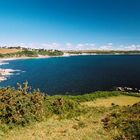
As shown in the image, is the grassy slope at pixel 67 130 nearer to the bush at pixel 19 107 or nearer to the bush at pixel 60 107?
the bush at pixel 19 107

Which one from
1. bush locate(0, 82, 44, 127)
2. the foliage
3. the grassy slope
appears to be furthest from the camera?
bush locate(0, 82, 44, 127)

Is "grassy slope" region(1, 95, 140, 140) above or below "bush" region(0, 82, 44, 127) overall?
below

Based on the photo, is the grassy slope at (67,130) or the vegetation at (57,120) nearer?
the grassy slope at (67,130)

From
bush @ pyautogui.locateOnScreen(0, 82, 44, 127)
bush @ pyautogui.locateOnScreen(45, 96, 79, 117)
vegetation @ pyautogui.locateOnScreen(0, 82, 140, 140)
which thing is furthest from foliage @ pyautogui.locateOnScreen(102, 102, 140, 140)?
bush @ pyautogui.locateOnScreen(0, 82, 44, 127)

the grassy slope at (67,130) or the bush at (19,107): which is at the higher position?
the bush at (19,107)

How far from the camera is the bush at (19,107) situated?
131 feet

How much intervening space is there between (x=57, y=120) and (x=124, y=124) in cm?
1146

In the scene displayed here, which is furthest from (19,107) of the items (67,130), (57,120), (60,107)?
(67,130)

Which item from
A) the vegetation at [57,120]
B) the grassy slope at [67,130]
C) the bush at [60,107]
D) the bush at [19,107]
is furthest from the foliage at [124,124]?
the bush at [19,107]

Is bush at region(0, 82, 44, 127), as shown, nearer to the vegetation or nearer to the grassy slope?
the vegetation

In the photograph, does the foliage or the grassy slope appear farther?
the grassy slope

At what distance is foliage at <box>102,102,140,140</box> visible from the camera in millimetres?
33562

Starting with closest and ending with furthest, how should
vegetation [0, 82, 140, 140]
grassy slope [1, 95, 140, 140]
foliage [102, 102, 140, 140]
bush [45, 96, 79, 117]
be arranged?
foliage [102, 102, 140, 140] → grassy slope [1, 95, 140, 140] → vegetation [0, 82, 140, 140] → bush [45, 96, 79, 117]

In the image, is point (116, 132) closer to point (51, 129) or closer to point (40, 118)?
point (51, 129)
